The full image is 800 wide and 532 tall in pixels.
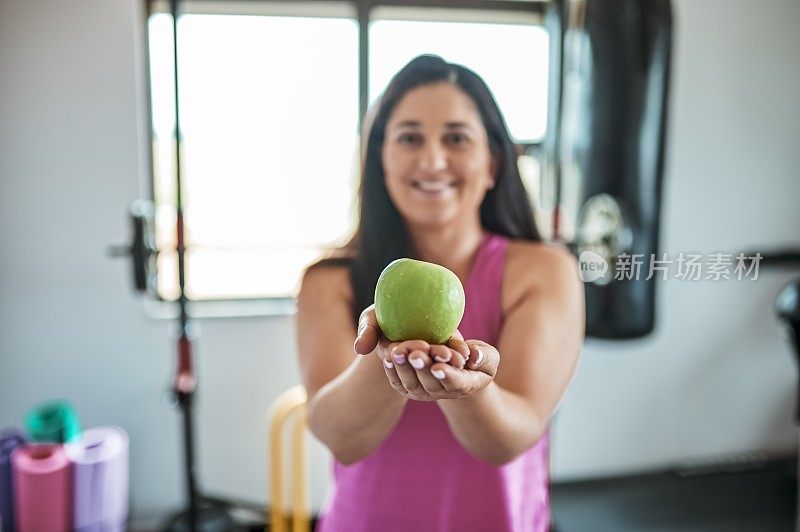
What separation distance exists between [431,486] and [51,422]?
0.80m

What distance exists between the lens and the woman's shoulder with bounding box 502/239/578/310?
42cm

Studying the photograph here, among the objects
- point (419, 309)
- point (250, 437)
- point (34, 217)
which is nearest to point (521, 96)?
point (419, 309)

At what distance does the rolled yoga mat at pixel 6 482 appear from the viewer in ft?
3.33

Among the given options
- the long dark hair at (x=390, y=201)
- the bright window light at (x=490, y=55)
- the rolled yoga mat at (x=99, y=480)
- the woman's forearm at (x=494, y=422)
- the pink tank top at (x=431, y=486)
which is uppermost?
the bright window light at (x=490, y=55)

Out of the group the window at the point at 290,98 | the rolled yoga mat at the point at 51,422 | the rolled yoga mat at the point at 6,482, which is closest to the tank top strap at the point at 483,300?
the window at the point at 290,98

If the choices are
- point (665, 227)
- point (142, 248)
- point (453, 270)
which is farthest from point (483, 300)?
point (142, 248)

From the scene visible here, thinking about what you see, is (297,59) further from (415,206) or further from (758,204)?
(758,204)

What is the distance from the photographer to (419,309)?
0.28 metres

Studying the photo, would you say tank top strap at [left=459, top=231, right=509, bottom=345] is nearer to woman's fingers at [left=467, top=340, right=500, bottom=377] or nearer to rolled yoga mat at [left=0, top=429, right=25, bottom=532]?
woman's fingers at [left=467, top=340, right=500, bottom=377]

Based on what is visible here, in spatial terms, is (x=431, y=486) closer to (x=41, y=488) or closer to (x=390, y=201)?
(x=390, y=201)

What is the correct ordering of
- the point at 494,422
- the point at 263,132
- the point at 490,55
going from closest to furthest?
the point at 494,422 → the point at 490,55 → the point at 263,132

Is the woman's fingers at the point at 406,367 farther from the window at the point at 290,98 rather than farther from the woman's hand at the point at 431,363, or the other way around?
the window at the point at 290,98

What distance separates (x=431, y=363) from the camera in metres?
0.27

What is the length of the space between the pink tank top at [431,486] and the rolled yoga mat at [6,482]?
0.77 meters
